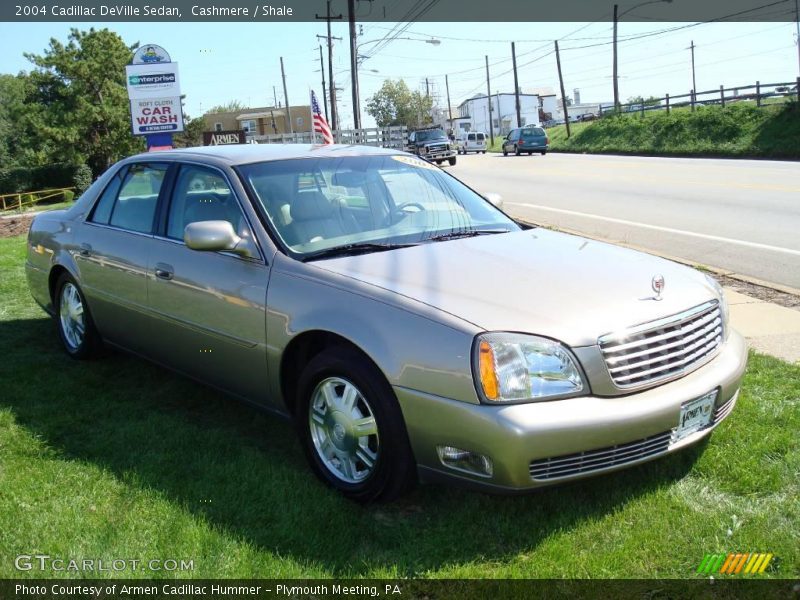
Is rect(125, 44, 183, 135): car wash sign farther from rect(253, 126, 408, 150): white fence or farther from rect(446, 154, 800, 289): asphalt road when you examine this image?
rect(253, 126, 408, 150): white fence

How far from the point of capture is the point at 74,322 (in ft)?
19.2

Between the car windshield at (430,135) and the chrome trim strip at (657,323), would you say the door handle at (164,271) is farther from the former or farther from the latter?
the car windshield at (430,135)

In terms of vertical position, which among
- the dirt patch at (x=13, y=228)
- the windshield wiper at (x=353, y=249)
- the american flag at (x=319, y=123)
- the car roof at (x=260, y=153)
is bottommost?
the windshield wiper at (x=353, y=249)

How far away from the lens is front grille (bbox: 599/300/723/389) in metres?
3.18

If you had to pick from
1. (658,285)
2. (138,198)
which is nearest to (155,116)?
(138,198)

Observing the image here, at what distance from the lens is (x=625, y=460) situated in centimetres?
318

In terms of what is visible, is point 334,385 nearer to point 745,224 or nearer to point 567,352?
point 567,352

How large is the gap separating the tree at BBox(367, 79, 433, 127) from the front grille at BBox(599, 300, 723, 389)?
359 feet

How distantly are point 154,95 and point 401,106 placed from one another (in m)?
90.7

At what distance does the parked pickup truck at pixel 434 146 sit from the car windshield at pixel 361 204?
33.1 meters

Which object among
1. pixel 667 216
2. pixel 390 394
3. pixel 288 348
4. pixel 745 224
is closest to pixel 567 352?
pixel 390 394

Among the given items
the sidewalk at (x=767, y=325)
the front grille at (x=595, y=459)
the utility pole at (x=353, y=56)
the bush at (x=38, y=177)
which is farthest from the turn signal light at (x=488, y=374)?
the bush at (x=38, y=177)

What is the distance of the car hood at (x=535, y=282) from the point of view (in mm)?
3217

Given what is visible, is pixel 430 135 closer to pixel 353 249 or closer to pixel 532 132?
pixel 532 132
